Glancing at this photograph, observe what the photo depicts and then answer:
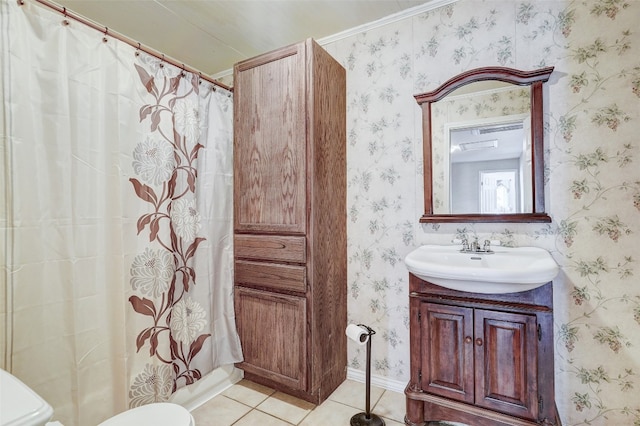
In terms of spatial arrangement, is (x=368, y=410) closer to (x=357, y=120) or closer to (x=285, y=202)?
(x=285, y=202)

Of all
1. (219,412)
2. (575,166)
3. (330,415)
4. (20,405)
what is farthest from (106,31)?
(575,166)

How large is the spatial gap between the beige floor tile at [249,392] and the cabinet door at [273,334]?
12 centimetres

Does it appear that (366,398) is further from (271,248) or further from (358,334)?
(271,248)

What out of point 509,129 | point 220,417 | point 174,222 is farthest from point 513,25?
point 220,417

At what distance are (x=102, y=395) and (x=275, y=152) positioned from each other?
152 centimetres

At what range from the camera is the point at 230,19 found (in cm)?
210

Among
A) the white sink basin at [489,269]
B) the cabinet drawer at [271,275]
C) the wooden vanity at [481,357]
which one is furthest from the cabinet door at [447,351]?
the cabinet drawer at [271,275]

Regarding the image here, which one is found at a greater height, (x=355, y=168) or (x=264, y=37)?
(x=264, y=37)

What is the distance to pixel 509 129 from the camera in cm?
176

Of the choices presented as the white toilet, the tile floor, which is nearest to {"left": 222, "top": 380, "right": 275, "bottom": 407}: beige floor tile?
the tile floor

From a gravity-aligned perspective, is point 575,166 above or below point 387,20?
below

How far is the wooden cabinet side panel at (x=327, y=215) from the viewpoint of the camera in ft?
6.07

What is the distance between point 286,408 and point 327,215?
117 centimetres

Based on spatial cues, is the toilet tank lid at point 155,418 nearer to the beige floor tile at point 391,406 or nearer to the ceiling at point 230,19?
the beige floor tile at point 391,406
